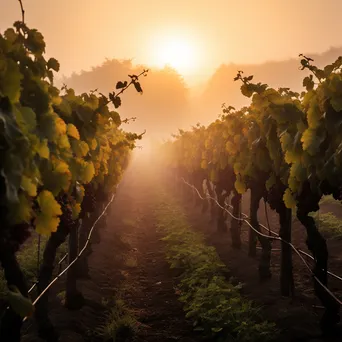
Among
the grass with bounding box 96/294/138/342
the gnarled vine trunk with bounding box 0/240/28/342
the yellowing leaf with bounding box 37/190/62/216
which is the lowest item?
the gnarled vine trunk with bounding box 0/240/28/342

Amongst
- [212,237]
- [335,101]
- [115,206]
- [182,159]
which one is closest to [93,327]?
[335,101]

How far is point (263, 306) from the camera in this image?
8086 millimetres

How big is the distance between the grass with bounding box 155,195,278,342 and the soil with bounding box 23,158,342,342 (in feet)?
0.79

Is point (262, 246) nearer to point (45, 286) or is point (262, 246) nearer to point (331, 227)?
point (331, 227)

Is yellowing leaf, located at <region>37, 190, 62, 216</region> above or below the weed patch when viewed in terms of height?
below

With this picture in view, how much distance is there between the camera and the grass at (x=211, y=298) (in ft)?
22.6

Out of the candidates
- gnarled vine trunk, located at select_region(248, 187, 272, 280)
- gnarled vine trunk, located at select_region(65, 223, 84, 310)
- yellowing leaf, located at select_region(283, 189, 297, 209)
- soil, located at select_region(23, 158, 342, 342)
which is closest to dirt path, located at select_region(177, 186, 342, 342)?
soil, located at select_region(23, 158, 342, 342)

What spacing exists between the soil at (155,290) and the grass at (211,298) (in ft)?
0.79

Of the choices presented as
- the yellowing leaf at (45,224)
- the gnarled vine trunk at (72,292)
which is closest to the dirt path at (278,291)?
the gnarled vine trunk at (72,292)

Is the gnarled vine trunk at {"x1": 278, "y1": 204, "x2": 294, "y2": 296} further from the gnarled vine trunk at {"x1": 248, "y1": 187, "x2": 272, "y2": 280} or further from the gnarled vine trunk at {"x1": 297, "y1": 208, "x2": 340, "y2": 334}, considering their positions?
the gnarled vine trunk at {"x1": 297, "y1": 208, "x2": 340, "y2": 334}

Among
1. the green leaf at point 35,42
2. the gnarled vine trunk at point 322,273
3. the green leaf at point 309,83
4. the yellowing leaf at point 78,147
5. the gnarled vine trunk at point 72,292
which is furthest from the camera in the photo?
the gnarled vine trunk at point 72,292

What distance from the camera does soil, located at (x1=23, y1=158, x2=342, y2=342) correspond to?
23.8 feet

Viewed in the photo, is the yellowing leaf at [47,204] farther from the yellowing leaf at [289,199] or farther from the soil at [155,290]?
the yellowing leaf at [289,199]

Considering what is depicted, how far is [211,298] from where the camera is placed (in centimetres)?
827
